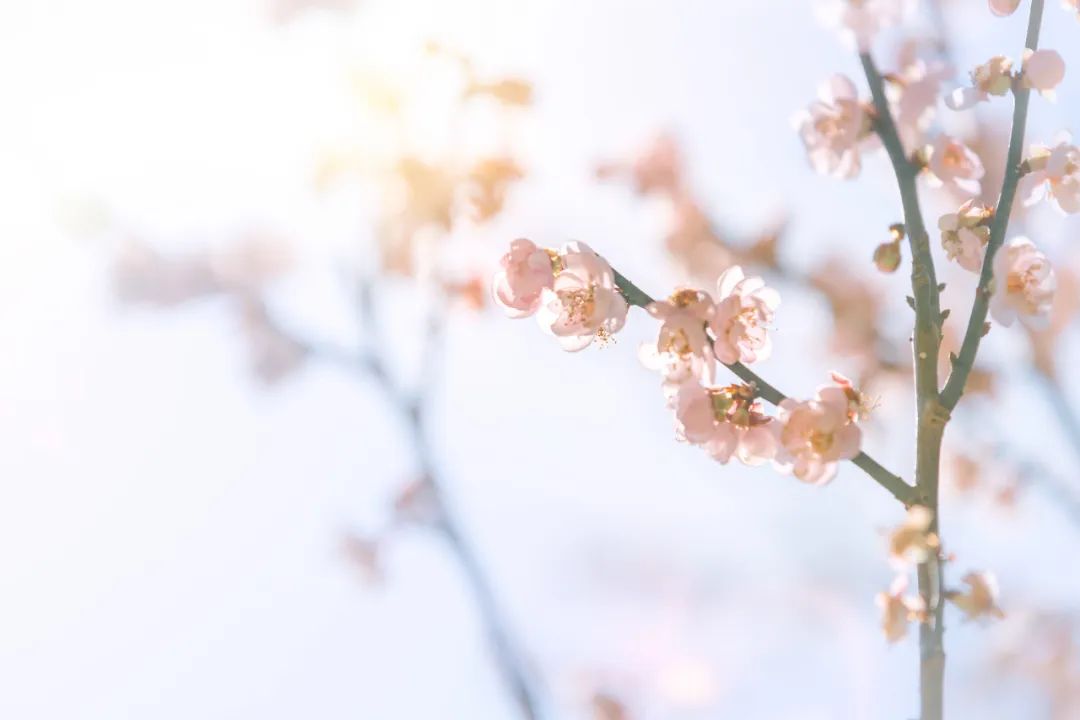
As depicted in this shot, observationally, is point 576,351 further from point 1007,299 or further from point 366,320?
point 366,320

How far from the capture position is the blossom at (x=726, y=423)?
1.46 metres

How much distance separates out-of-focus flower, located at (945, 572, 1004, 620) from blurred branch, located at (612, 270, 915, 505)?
281 mm

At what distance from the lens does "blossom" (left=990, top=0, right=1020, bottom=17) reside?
163cm

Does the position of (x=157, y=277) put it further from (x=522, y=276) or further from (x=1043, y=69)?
(x=1043, y=69)

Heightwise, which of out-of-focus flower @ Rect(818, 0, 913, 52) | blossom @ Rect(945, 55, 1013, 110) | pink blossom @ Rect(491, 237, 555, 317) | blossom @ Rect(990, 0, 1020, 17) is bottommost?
pink blossom @ Rect(491, 237, 555, 317)

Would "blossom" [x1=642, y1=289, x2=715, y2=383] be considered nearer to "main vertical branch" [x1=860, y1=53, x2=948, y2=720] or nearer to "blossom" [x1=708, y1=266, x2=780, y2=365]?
"blossom" [x1=708, y1=266, x2=780, y2=365]

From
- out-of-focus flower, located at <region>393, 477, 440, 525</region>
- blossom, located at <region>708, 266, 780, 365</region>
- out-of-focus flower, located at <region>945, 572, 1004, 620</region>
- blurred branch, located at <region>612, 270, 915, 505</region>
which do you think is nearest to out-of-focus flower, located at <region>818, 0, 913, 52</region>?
blossom, located at <region>708, 266, 780, 365</region>

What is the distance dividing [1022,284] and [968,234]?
0.12 m

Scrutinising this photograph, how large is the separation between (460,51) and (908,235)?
2425 mm

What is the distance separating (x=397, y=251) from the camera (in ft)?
12.3

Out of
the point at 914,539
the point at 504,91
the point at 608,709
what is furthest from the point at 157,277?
the point at 914,539

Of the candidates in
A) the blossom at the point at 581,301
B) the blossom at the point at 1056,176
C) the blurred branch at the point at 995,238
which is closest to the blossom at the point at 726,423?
the blossom at the point at 581,301

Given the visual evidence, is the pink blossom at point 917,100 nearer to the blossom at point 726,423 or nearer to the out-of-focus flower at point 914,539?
the blossom at point 726,423

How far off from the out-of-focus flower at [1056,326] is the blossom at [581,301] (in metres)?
1.65
